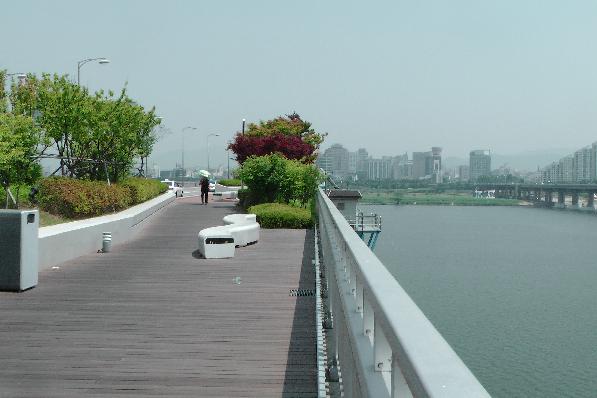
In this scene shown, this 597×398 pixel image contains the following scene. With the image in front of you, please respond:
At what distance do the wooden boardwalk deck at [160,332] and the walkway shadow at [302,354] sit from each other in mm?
13

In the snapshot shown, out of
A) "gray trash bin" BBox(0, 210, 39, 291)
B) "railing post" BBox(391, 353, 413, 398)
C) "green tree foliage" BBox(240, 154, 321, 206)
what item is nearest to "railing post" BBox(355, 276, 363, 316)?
"railing post" BBox(391, 353, 413, 398)

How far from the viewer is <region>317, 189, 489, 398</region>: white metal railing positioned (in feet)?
6.93

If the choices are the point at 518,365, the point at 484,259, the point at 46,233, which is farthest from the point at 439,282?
the point at 46,233

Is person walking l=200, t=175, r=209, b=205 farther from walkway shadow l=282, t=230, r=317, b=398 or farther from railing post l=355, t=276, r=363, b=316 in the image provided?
railing post l=355, t=276, r=363, b=316

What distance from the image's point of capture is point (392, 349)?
9.62 ft

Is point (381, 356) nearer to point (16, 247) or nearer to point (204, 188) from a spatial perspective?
point (16, 247)

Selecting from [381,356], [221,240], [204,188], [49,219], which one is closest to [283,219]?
[49,219]

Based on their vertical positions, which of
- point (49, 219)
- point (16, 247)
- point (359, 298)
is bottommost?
point (49, 219)

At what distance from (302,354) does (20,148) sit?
24.2 m

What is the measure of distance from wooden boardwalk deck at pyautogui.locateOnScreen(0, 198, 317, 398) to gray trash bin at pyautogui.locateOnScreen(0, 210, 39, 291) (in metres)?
0.34

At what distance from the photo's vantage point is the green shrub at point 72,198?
26500mm

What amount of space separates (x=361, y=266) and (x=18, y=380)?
4.08 meters

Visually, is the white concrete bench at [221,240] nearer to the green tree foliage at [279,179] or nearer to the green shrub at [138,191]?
the green shrub at [138,191]

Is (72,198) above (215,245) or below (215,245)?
above
